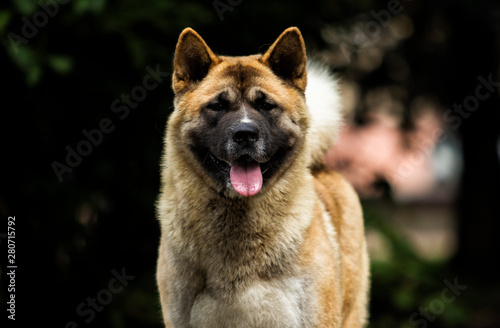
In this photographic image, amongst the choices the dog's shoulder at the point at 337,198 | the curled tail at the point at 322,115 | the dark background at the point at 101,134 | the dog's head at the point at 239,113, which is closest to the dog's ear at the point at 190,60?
the dog's head at the point at 239,113

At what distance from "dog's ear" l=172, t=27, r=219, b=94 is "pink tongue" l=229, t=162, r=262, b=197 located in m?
0.64

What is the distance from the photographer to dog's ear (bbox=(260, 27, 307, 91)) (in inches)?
144

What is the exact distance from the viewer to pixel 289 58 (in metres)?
3.76

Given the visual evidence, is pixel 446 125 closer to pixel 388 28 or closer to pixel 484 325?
pixel 388 28

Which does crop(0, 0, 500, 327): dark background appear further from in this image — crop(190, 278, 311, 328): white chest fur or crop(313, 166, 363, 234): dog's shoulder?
crop(190, 278, 311, 328): white chest fur

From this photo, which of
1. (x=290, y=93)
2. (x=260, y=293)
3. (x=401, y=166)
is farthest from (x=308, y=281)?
(x=401, y=166)

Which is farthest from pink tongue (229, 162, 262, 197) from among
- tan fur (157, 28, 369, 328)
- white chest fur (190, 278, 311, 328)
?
white chest fur (190, 278, 311, 328)

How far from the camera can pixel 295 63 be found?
376 cm

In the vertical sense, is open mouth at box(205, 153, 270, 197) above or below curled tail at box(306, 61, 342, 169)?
above

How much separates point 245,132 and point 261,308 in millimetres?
935

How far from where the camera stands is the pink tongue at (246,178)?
338 cm

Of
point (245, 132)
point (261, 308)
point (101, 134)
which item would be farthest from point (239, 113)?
point (101, 134)

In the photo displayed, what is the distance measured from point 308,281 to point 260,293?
28cm

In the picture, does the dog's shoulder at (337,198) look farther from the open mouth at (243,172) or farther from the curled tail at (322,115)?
the open mouth at (243,172)
